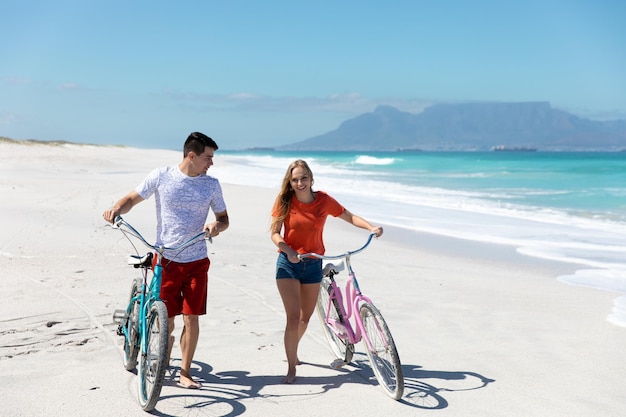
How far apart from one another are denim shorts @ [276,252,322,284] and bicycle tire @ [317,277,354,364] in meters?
0.31

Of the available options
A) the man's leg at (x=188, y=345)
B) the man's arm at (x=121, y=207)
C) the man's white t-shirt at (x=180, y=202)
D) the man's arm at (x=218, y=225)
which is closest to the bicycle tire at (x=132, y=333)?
the man's leg at (x=188, y=345)

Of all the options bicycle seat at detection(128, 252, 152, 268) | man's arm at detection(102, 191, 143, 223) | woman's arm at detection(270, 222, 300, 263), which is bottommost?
bicycle seat at detection(128, 252, 152, 268)

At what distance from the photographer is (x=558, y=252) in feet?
38.7

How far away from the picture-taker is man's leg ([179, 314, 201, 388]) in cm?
488

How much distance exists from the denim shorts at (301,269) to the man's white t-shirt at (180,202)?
0.66m

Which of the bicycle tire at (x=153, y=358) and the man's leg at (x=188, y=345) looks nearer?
the bicycle tire at (x=153, y=358)

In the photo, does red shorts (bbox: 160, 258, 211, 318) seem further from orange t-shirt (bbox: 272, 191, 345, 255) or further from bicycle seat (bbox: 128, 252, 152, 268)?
orange t-shirt (bbox: 272, 191, 345, 255)

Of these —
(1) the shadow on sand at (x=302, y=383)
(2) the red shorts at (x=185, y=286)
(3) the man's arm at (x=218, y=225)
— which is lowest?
(1) the shadow on sand at (x=302, y=383)

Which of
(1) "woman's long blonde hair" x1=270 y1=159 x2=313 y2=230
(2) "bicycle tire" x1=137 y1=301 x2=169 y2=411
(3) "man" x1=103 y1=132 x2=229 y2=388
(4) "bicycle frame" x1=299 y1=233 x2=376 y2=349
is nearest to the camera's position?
(2) "bicycle tire" x1=137 y1=301 x2=169 y2=411

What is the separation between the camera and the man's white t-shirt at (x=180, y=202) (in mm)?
4801

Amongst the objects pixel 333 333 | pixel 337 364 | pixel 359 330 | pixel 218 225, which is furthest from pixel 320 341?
pixel 218 225

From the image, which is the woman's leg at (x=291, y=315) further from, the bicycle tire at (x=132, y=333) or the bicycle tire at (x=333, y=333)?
the bicycle tire at (x=132, y=333)

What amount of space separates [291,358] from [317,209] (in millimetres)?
1153

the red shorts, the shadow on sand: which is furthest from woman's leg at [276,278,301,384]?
the red shorts
